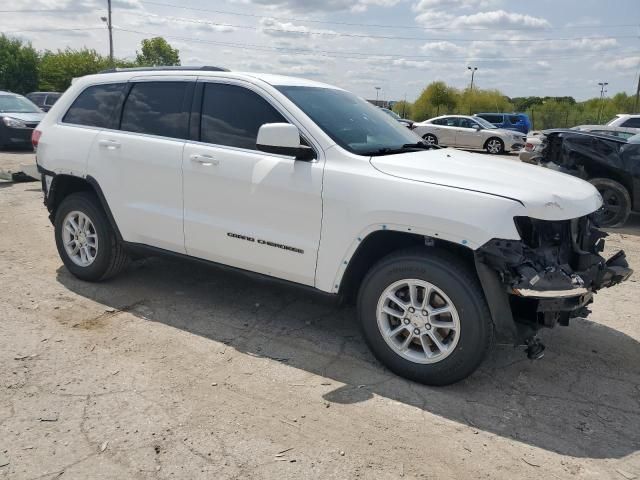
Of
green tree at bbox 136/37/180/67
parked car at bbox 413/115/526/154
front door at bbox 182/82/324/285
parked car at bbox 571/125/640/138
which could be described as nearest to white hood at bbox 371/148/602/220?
front door at bbox 182/82/324/285

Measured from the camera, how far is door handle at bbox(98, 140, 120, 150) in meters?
4.65

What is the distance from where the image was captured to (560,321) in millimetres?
3572

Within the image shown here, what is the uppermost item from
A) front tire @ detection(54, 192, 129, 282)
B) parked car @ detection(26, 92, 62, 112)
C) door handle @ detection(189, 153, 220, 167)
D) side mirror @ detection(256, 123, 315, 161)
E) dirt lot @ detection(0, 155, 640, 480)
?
side mirror @ detection(256, 123, 315, 161)

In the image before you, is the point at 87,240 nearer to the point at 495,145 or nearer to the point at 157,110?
the point at 157,110

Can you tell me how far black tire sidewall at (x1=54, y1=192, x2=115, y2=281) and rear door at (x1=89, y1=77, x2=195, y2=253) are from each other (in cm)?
23

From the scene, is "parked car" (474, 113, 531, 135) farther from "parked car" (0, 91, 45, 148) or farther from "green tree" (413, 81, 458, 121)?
"parked car" (0, 91, 45, 148)

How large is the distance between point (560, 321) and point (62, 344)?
3.35 m

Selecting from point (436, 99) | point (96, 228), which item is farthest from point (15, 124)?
point (436, 99)

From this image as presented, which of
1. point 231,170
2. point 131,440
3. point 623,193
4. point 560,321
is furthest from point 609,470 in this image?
point 623,193

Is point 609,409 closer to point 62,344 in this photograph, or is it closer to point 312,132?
point 312,132

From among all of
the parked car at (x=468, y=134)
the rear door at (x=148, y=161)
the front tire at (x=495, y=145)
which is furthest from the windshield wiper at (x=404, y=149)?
the front tire at (x=495, y=145)

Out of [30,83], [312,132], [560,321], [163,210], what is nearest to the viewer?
[560,321]

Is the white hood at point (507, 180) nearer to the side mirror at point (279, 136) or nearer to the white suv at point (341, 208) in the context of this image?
the white suv at point (341, 208)

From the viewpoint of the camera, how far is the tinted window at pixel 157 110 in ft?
14.6
